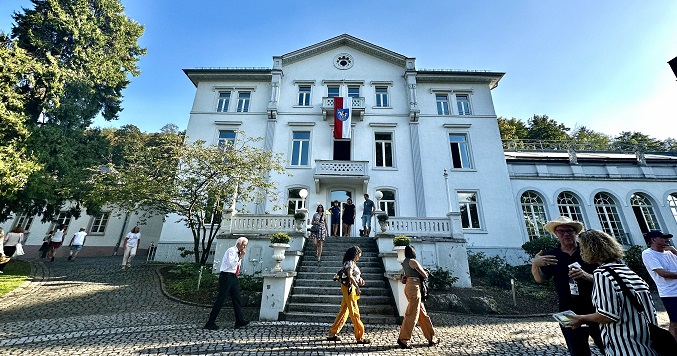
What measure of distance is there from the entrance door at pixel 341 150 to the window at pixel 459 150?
6631 millimetres

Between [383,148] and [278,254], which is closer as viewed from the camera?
Answer: [278,254]

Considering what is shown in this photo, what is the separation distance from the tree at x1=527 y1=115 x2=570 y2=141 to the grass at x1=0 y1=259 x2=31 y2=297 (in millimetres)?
40076

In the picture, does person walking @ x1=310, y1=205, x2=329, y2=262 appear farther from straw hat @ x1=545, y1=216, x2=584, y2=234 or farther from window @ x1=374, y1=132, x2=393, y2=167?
window @ x1=374, y1=132, x2=393, y2=167

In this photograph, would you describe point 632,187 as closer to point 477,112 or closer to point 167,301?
point 477,112

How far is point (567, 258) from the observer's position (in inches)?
141

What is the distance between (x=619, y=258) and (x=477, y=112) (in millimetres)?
18744

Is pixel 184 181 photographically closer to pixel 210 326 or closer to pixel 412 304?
pixel 210 326

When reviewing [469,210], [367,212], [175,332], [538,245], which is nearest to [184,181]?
[175,332]

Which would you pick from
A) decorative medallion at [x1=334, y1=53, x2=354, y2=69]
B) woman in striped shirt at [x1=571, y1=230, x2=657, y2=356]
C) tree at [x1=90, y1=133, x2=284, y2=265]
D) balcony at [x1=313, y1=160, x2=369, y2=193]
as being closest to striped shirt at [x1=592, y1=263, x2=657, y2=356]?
woman in striped shirt at [x1=571, y1=230, x2=657, y2=356]

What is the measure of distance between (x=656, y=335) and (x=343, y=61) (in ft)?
69.6

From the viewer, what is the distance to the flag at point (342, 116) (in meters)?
17.3

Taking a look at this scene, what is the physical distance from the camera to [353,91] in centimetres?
1994

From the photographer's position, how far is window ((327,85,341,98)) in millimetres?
19759

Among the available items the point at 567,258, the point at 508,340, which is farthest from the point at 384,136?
the point at 567,258
